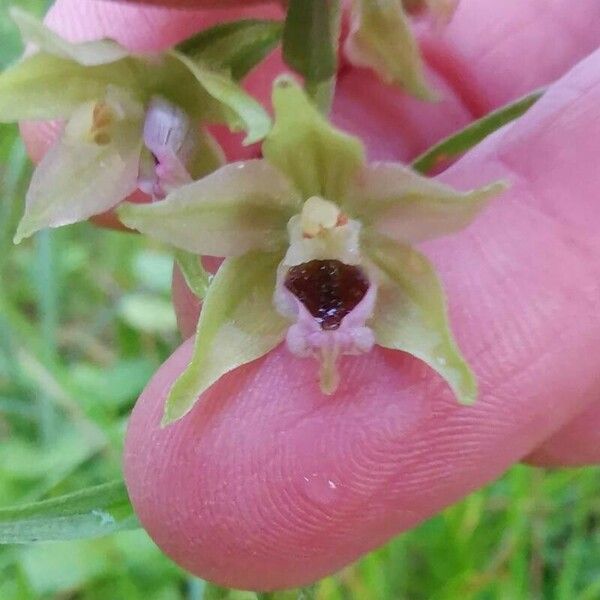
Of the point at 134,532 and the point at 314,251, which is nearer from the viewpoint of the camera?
the point at 314,251

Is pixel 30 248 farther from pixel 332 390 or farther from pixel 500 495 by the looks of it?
pixel 332 390

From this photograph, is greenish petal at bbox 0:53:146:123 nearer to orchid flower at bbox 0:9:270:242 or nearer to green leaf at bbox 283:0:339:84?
orchid flower at bbox 0:9:270:242

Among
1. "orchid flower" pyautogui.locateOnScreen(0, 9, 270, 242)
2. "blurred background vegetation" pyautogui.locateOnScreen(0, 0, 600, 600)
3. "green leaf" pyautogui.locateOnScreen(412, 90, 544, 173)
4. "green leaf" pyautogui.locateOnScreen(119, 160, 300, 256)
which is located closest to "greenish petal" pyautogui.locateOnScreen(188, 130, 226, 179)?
"orchid flower" pyautogui.locateOnScreen(0, 9, 270, 242)

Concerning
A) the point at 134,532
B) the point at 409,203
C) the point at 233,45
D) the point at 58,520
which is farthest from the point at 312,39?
the point at 134,532

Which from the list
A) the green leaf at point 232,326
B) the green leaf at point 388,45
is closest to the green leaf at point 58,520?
the green leaf at point 232,326

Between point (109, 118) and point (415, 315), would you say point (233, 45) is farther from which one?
point (415, 315)

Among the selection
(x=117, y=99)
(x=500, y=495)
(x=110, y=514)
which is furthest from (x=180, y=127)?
(x=500, y=495)
